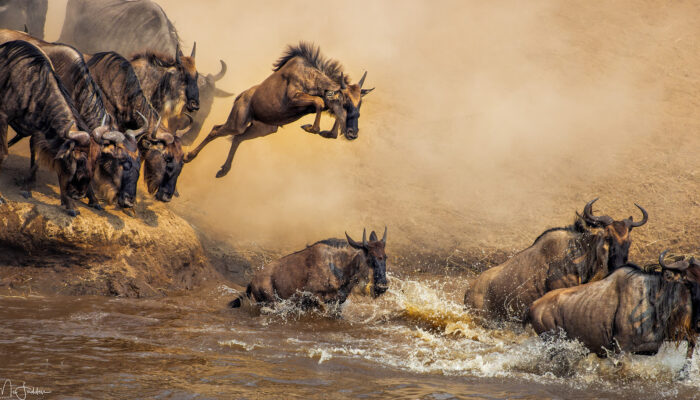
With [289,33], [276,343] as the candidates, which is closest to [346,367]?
[276,343]

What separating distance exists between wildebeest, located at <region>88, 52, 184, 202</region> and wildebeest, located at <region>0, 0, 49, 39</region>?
3.42 metres

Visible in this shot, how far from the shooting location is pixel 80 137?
27.2 feet

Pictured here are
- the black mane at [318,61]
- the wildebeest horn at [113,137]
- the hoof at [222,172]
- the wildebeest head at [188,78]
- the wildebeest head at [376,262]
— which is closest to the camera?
the wildebeest head at [376,262]

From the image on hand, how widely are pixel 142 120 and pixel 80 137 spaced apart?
1695 mm

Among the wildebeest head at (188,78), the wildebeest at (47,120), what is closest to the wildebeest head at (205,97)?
the wildebeest head at (188,78)

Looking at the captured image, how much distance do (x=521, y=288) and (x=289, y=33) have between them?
1279 centimetres

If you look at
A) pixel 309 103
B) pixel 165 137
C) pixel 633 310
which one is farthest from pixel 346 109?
pixel 633 310

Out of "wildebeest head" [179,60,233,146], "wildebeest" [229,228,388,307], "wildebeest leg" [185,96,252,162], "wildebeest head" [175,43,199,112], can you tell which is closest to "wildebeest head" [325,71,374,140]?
"wildebeest leg" [185,96,252,162]

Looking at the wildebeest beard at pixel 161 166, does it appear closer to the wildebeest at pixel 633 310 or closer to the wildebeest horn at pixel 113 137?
the wildebeest horn at pixel 113 137

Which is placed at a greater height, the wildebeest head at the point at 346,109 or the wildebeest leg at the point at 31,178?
the wildebeest head at the point at 346,109

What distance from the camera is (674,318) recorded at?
19.3ft

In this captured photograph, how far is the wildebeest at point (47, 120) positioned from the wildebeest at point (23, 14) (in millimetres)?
4534

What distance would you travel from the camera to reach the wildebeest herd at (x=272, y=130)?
6.14 m

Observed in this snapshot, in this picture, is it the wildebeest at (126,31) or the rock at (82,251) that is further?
the wildebeest at (126,31)
